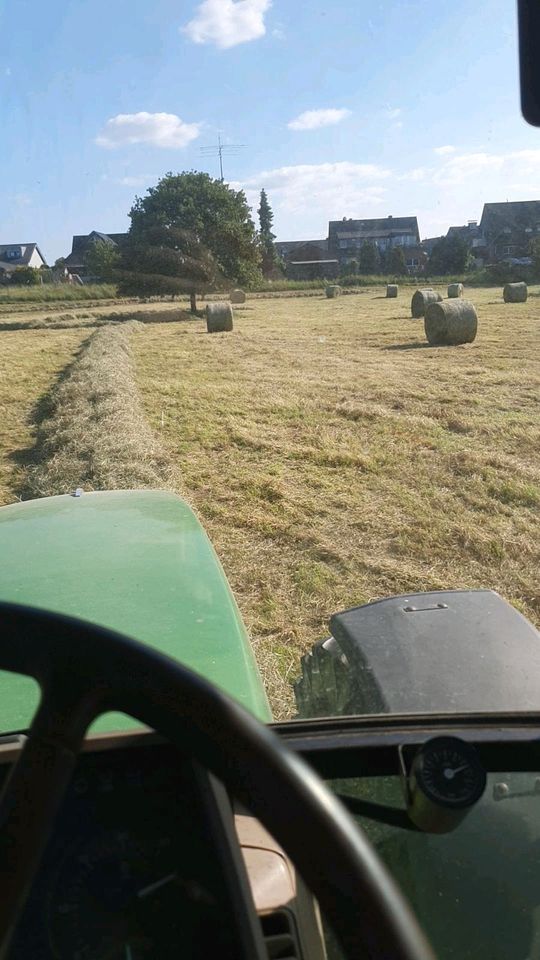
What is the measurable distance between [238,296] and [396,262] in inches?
388

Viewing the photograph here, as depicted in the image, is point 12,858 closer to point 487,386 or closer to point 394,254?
point 487,386

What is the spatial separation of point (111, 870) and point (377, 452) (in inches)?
235

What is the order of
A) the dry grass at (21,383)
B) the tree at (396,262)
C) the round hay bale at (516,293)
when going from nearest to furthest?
the dry grass at (21,383) < the round hay bale at (516,293) < the tree at (396,262)

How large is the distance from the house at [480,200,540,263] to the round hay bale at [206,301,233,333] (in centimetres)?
690

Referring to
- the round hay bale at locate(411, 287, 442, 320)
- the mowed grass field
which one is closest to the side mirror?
the mowed grass field

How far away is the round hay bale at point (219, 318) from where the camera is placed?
2111 centimetres

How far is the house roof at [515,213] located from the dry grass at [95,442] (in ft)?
44.0

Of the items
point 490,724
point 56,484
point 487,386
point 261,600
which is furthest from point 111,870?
point 487,386

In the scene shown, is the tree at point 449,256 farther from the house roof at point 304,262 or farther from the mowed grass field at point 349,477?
the mowed grass field at point 349,477

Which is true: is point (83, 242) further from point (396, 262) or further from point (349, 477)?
point (396, 262)

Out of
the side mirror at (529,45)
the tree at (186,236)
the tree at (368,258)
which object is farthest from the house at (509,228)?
the side mirror at (529,45)

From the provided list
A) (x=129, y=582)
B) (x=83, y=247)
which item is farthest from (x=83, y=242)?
(x=129, y=582)

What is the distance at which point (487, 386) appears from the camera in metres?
10.0

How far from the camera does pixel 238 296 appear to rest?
109 ft
